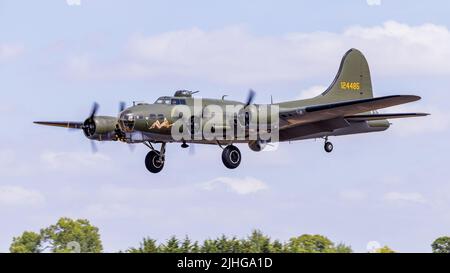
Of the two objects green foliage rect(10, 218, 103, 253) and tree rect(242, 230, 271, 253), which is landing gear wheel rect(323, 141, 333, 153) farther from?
green foliage rect(10, 218, 103, 253)

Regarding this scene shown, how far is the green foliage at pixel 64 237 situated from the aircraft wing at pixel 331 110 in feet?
107

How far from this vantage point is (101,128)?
124ft

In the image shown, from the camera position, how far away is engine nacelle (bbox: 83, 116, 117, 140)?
124 feet

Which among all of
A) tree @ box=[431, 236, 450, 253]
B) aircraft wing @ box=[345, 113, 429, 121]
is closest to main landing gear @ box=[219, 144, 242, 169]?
aircraft wing @ box=[345, 113, 429, 121]

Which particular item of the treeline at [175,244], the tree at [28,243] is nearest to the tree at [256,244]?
the treeline at [175,244]

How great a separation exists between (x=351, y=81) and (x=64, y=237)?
32.4 metres

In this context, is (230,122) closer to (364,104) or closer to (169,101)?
(169,101)

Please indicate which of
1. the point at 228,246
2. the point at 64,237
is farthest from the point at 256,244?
the point at 64,237
